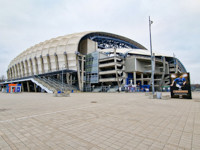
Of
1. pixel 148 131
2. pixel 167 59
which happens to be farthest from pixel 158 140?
pixel 167 59

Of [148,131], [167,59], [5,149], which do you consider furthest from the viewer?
[167,59]

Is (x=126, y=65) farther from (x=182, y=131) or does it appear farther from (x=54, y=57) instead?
(x=182, y=131)

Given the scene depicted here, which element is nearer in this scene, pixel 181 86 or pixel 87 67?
pixel 181 86

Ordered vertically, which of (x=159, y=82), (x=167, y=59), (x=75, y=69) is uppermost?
(x=167, y=59)

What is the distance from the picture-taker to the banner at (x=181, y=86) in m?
16.9

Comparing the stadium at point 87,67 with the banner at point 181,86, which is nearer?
the banner at point 181,86

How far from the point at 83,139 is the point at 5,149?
7.52ft

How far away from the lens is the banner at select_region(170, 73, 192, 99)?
16922mm

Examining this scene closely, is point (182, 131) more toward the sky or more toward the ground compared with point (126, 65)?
more toward the ground

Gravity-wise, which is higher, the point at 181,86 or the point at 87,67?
the point at 87,67

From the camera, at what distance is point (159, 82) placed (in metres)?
55.9

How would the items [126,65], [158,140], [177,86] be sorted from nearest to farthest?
[158,140] < [177,86] < [126,65]

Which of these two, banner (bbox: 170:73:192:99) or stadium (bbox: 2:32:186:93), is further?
stadium (bbox: 2:32:186:93)

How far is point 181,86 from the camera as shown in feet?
57.1
